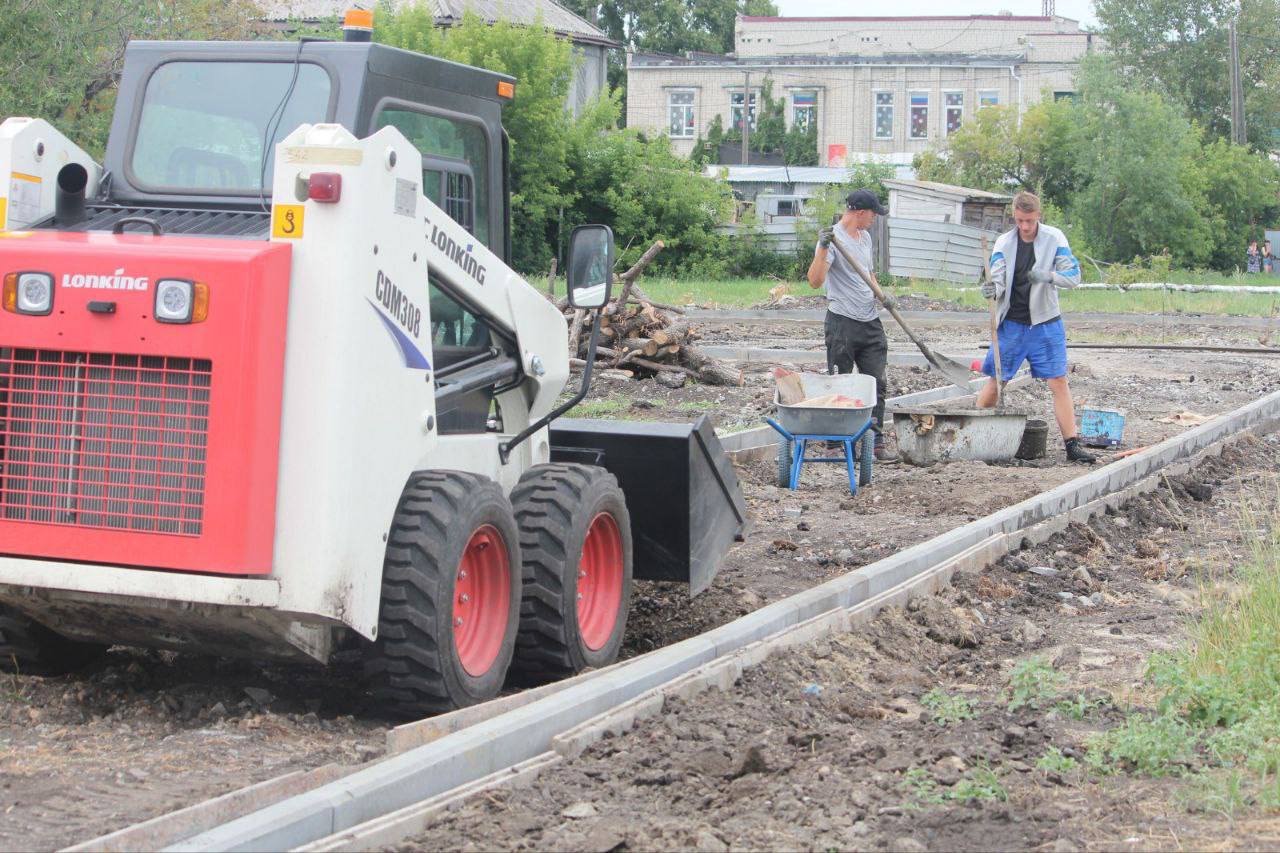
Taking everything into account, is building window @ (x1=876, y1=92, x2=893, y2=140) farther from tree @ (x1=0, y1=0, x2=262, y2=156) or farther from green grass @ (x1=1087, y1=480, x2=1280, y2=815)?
green grass @ (x1=1087, y1=480, x2=1280, y2=815)

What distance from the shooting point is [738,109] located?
71.8 metres

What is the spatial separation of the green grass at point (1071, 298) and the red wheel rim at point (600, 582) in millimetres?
24108

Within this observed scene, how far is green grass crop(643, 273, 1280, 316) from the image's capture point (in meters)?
31.8

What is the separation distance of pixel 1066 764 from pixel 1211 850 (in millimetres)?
758

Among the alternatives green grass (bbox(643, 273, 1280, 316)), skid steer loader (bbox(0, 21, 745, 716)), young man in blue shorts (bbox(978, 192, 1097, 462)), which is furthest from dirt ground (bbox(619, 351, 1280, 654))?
green grass (bbox(643, 273, 1280, 316))

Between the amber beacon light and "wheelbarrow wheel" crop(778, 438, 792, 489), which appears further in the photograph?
"wheelbarrow wheel" crop(778, 438, 792, 489)

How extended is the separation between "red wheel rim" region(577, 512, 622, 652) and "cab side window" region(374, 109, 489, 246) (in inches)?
50.8

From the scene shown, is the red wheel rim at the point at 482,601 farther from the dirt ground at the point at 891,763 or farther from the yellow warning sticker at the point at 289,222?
the yellow warning sticker at the point at 289,222

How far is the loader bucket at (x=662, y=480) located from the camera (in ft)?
21.8

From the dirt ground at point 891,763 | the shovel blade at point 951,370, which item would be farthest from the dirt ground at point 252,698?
the shovel blade at point 951,370

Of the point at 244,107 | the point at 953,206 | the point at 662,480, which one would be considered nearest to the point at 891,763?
the point at 662,480

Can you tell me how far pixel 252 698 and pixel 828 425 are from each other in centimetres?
524

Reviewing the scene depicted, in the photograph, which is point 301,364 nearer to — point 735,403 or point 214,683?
point 214,683

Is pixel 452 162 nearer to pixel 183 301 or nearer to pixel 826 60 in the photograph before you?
pixel 183 301
